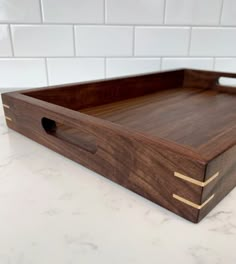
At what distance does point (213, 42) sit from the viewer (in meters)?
0.97

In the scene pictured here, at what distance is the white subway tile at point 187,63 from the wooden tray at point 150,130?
80 millimetres

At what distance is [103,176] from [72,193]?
58 mm

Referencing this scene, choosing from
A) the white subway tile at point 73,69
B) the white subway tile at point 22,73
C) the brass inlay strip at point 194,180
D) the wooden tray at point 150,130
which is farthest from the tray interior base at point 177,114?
the white subway tile at point 22,73

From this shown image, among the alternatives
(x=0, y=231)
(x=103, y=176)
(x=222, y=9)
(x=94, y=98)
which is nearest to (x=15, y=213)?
(x=0, y=231)

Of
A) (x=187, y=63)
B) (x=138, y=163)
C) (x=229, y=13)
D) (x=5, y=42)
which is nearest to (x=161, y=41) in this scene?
(x=187, y=63)

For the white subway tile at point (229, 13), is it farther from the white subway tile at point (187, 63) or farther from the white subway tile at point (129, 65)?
the white subway tile at point (129, 65)

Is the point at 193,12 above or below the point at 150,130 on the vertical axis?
above

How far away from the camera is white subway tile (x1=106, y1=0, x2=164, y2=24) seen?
86 cm

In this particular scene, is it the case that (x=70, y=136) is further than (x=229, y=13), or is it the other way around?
(x=229, y=13)

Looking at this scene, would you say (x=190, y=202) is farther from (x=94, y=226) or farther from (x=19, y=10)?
(x=19, y=10)

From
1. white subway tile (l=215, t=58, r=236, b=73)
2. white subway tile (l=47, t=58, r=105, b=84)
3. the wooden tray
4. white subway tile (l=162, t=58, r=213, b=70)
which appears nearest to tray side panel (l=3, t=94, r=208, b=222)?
the wooden tray

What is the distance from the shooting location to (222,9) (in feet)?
3.02

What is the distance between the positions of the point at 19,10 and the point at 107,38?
29cm

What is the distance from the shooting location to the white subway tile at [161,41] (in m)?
0.92
